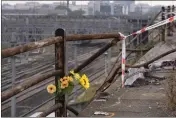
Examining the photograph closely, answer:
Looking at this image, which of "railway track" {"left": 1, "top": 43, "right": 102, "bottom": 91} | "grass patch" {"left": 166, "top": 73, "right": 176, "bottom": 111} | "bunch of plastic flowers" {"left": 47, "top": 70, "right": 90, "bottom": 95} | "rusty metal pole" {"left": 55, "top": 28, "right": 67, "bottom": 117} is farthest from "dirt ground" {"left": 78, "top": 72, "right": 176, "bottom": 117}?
"railway track" {"left": 1, "top": 43, "right": 102, "bottom": 91}

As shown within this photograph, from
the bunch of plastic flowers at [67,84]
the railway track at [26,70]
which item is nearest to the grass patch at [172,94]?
the bunch of plastic flowers at [67,84]

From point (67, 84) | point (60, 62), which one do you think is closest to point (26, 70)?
point (60, 62)

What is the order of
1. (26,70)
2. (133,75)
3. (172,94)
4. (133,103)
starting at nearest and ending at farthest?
1. (172,94)
2. (133,103)
3. (133,75)
4. (26,70)

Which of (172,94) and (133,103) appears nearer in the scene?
(172,94)

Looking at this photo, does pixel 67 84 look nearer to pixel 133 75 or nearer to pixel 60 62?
pixel 60 62

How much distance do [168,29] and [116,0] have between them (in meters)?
19.3

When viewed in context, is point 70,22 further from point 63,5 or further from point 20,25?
point 63,5

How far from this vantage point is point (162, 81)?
21.0 feet

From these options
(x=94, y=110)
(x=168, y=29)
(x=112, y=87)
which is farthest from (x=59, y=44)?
(x=168, y=29)

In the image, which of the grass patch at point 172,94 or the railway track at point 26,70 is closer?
the grass patch at point 172,94

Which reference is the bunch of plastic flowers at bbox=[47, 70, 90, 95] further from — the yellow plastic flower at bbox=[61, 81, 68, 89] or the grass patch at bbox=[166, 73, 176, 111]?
the grass patch at bbox=[166, 73, 176, 111]

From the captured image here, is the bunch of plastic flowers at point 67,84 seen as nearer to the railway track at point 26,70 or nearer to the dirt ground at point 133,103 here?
the dirt ground at point 133,103

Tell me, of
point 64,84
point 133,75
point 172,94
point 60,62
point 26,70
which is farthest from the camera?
point 26,70

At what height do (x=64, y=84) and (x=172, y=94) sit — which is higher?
(x=64, y=84)
